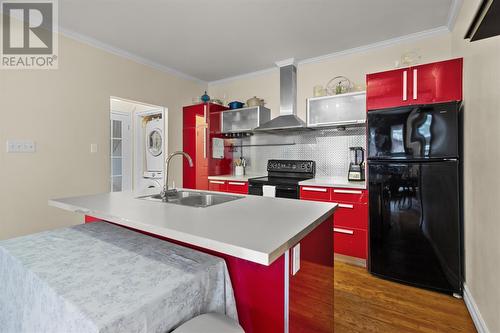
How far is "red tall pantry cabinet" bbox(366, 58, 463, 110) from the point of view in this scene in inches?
84.7

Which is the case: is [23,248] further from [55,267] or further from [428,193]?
[428,193]

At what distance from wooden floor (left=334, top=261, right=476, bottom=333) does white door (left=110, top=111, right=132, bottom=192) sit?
4.51 m

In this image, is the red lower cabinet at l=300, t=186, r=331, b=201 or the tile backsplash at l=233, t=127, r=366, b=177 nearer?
the red lower cabinet at l=300, t=186, r=331, b=201

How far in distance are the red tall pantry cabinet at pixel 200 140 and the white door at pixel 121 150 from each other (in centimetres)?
170

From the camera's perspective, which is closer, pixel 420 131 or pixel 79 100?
pixel 420 131

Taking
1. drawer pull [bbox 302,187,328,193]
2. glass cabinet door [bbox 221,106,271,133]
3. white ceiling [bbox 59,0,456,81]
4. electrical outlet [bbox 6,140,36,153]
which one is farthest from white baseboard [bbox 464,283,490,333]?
electrical outlet [bbox 6,140,36,153]

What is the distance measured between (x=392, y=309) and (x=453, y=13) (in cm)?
282

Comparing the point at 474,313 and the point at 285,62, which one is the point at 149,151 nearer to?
the point at 285,62

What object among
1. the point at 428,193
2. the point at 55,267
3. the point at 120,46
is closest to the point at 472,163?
the point at 428,193

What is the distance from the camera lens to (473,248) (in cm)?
182

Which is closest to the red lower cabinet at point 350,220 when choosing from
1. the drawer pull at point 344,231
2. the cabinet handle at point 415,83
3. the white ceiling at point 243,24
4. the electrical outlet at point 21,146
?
the drawer pull at point 344,231

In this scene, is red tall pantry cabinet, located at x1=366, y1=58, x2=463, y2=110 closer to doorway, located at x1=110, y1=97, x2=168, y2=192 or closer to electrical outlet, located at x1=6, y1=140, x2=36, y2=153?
electrical outlet, located at x1=6, y1=140, x2=36, y2=153

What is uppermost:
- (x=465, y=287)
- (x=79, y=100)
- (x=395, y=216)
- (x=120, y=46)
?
(x=120, y=46)

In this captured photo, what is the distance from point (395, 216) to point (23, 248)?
2785 mm
